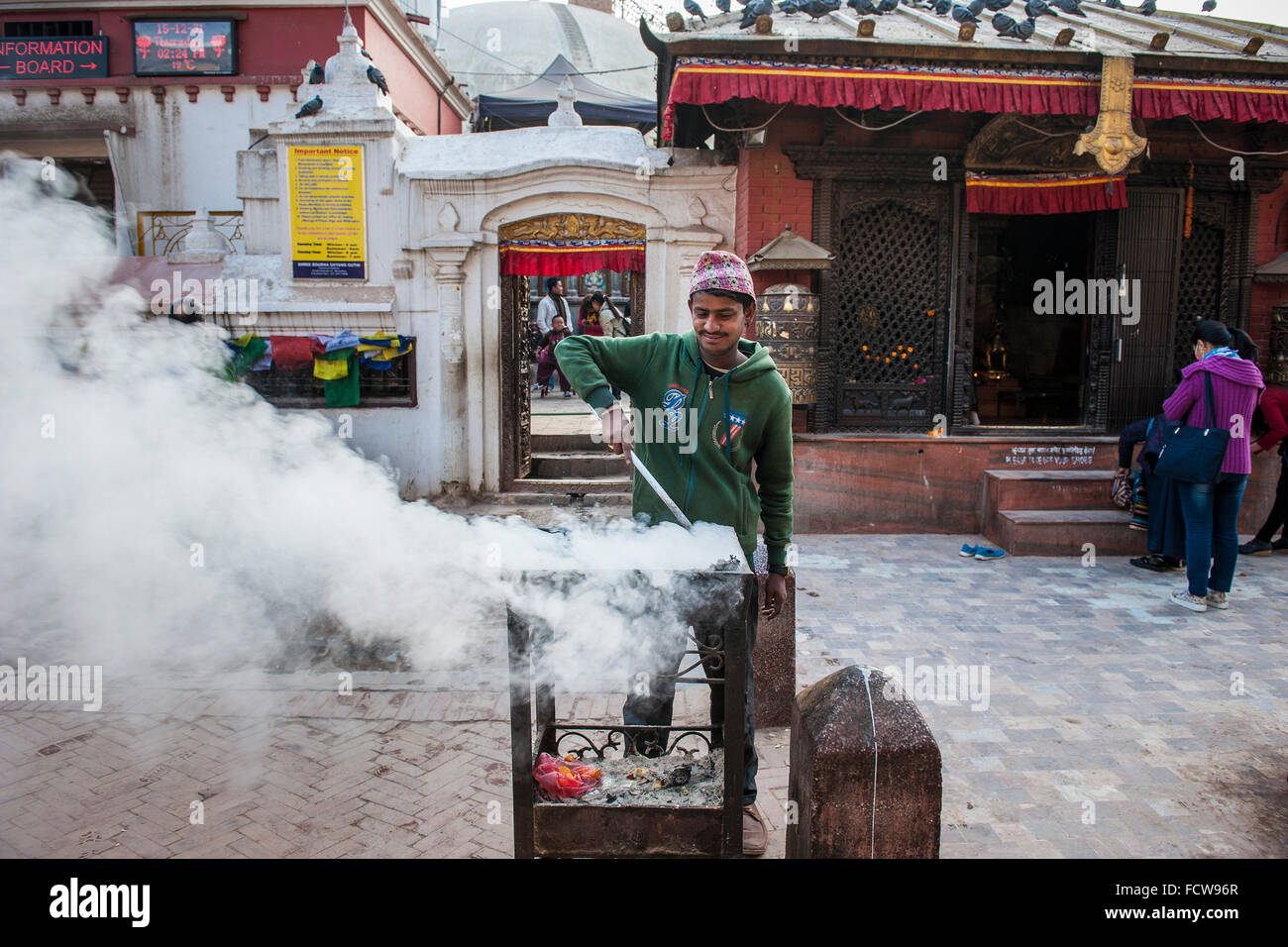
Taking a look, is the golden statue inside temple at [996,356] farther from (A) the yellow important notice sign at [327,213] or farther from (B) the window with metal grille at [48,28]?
(B) the window with metal grille at [48,28]

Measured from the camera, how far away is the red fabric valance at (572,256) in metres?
10.5

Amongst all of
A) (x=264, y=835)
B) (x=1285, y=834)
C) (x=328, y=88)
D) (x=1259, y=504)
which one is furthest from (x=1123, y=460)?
(x=328, y=88)

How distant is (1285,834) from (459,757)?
3804 mm

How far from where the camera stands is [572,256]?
1055cm

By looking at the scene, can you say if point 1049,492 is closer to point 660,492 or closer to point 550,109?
point 660,492

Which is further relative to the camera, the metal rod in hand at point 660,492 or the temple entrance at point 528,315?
the temple entrance at point 528,315

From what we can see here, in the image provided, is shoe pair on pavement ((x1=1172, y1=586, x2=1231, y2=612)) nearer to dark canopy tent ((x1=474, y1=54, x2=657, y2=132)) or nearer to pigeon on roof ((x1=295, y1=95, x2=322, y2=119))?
pigeon on roof ((x1=295, y1=95, x2=322, y2=119))

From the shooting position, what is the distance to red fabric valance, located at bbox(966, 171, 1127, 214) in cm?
925

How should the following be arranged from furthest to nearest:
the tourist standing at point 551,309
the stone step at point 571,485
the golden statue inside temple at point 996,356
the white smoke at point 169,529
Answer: the tourist standing at point 551,309
the golden statue inside temple at point 996,356
the stone step at point 571,485
the white smoke at point 169,529

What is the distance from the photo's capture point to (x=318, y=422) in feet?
35.5

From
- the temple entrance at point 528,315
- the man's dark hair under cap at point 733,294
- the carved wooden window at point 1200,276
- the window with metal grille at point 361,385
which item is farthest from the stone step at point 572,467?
the man's dark hair under cap at point 733,294

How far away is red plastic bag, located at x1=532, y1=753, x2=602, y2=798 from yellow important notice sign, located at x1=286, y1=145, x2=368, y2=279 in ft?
28.9

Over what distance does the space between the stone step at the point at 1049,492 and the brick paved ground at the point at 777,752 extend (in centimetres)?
242

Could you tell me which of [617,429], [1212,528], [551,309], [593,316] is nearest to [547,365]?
[551,309]
